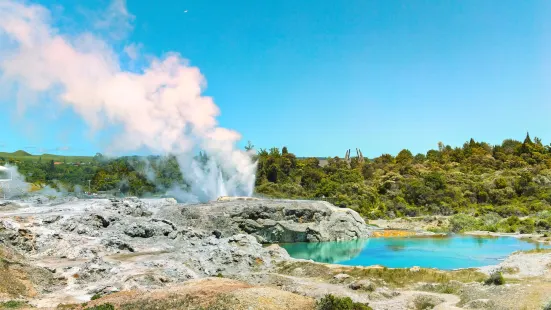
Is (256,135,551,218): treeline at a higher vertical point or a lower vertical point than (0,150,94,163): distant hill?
lower

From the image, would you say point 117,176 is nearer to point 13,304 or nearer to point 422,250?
point 422,250

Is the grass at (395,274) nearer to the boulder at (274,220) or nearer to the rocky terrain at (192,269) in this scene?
the rocky terrain at (192,269)

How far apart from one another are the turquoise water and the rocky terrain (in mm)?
3729

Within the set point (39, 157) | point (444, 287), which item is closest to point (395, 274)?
point (444, 287)

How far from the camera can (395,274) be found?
85.8ft

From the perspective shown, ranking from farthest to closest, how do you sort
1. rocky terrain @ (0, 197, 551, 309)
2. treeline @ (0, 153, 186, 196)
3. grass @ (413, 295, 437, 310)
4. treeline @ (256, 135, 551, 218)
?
treeline @ (0, 153, 186, 196) → treeline @ (256, 135, 551, 218) → grass @ (413, 295, 437, 310) → rocky terrain @ (0, 197, 551, 309)

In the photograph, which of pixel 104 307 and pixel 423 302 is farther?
pixel 423 302

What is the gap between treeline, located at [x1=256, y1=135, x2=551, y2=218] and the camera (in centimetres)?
6619

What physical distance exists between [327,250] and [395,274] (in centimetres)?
1698

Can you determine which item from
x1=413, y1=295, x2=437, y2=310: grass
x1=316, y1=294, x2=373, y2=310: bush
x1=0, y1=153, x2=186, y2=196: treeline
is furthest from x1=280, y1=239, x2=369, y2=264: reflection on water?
x1=0, y1=153, x2=186, y2=196: treeline

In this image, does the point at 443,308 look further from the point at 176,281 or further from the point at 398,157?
the point at 398,157

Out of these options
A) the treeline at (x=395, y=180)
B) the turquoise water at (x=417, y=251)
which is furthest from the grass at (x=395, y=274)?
the treeline at (x=395, y=180)

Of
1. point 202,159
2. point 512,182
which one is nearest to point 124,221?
point 202,159

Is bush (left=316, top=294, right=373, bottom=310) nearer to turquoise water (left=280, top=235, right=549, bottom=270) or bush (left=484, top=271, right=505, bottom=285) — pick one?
bush (left=484, top=271, right=505, bottom=285)
